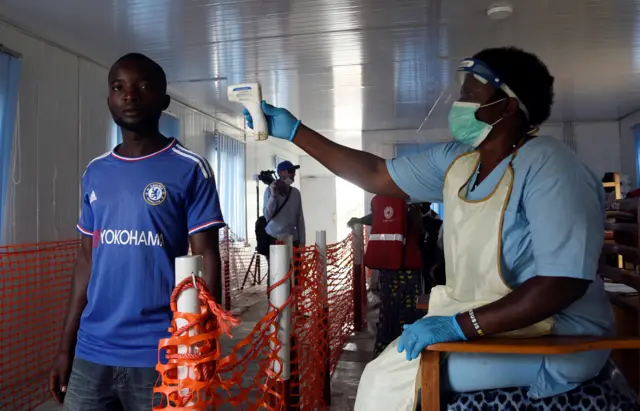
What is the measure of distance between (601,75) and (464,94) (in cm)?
495

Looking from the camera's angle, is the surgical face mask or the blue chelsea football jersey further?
the surgical face mask

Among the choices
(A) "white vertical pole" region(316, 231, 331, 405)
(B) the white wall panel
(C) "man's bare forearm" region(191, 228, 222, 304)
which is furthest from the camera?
(B) the white wall panel

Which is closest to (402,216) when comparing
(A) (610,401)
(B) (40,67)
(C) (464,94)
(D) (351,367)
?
(D) (351,367)

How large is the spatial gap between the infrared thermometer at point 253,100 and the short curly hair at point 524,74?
689 millimetres

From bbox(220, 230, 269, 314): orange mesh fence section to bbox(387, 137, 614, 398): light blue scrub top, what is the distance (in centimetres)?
483

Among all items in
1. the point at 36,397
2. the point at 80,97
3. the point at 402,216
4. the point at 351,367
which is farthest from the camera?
the point at 80,97

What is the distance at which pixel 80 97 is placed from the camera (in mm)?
4375

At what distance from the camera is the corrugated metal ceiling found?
11.5 ft

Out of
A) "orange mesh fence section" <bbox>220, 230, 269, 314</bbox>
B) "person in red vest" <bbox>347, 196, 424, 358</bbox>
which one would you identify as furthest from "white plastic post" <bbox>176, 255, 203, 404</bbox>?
"orange mesh fence section" <bbox>220, 230, 269, 314</bbox>

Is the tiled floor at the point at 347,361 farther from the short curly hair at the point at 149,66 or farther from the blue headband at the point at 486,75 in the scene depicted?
the blue headband at the point at 486,75

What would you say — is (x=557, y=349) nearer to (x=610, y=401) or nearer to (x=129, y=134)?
(x=610, y=401)

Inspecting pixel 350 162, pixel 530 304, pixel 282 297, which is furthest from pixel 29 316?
pixel 530 304

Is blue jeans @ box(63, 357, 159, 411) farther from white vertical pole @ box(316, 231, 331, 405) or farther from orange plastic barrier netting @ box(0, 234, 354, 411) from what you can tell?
white vertical pole @ box(316, 231, 331, 405)

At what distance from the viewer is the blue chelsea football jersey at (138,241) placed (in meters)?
1.23
